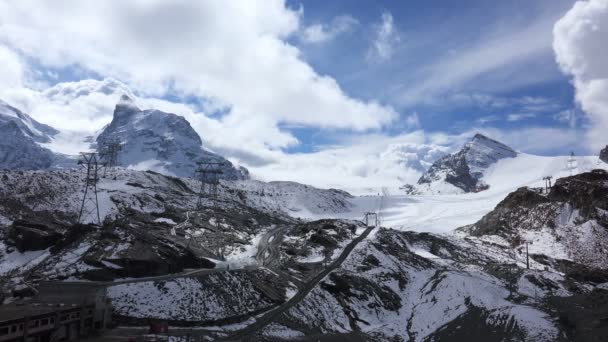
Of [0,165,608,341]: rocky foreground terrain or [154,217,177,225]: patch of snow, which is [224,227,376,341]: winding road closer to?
[0,165,608,341]: rocky foreground terrain

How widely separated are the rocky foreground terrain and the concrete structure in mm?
3961

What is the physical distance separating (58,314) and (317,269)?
52.1m

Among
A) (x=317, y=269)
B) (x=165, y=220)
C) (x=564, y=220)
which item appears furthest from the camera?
(x=564, y=220)

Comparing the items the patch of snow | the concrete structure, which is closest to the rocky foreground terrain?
the patch of snow

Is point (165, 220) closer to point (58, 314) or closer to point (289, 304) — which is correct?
point (289, 304)

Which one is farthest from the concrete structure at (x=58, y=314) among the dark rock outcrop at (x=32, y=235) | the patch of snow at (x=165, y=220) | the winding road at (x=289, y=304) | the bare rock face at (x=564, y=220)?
the bare rock face at (x=564, y=220)

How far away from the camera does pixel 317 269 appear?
89688 millimetres

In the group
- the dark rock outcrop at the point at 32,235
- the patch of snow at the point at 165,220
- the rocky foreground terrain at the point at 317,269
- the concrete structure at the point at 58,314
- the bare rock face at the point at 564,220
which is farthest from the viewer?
the bare rock face at the point at 564,220

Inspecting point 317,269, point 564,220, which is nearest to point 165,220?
point 317,269

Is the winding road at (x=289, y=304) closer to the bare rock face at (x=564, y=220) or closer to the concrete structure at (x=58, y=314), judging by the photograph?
the concrete structure at (x=58, y=314)

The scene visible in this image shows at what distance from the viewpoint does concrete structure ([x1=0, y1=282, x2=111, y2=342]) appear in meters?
41.5

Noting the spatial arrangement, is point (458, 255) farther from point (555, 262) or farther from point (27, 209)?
point (27, 209)

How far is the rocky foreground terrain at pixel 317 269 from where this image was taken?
6147 centimetres

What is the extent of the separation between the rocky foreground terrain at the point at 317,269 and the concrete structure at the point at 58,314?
3.96 meters
